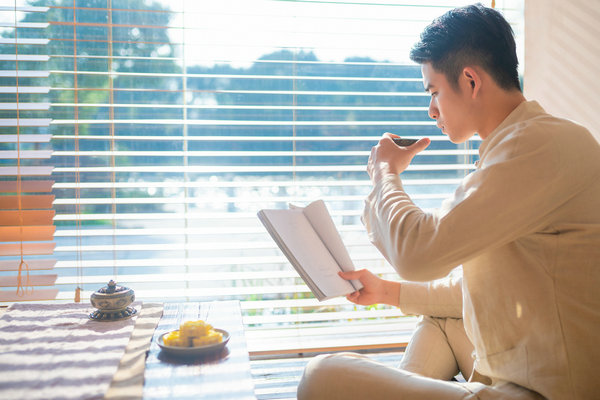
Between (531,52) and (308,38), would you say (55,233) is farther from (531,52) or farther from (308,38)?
(531,52)

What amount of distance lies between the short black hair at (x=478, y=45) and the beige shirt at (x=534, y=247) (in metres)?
0.19

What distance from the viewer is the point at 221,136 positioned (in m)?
2.58

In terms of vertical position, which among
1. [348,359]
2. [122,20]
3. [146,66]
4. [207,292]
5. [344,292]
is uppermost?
[122,20]

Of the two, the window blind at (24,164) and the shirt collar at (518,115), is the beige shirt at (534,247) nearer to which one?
the shirt collar at (518,115)

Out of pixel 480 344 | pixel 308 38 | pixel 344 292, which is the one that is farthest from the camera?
pixel 308 38

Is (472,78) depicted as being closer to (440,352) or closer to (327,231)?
(327,231)

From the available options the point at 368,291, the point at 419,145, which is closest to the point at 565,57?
the point at 419,145

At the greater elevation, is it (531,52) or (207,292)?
(531,52)

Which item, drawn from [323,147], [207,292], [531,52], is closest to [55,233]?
[207,292]

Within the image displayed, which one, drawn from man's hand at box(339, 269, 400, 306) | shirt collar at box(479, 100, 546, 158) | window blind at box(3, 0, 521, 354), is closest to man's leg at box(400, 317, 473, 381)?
man's hand at box(339, 269, 400, 306)

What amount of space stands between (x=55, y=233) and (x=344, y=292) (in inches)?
61.7

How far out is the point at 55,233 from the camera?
2.46 metres

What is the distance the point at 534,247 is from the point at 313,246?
0.58 meters

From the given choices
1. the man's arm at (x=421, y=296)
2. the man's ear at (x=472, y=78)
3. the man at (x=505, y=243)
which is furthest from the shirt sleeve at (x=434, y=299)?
the man's ear at (x=472, y=78)
